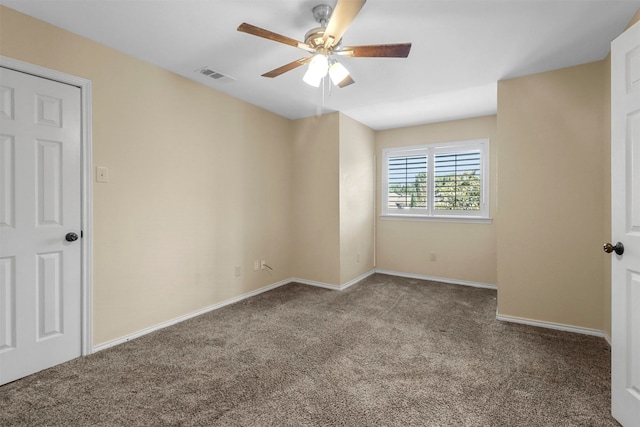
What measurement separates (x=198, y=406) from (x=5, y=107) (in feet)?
7.54

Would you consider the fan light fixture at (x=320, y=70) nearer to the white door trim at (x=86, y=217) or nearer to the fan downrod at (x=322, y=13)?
the fan downrod at (x=322, y=13)

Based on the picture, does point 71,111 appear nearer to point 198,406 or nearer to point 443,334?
point 198,406

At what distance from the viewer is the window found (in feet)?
14.5

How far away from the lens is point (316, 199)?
436cm

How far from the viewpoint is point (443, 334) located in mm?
2766

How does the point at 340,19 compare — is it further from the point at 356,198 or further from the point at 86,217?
the point at 356,198

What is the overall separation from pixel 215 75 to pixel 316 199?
2.05 meters

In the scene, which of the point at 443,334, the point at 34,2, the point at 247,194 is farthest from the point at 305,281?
the point at 34,2

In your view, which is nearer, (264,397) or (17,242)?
(264,397)

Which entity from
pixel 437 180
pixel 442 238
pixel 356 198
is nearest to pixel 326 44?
pixel 356 198

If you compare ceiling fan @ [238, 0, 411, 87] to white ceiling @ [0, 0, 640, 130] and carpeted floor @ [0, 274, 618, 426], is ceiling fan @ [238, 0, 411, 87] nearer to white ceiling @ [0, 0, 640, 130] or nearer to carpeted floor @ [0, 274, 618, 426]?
white ceiling @ [0, 0, 640, 130]

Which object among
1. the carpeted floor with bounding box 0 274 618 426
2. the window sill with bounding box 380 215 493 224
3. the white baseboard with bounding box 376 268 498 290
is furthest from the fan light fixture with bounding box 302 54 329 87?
the white baseboard with bounding box 376 268 498 290

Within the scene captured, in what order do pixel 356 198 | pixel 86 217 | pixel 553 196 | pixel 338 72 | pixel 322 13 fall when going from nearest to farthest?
pixel 322 13 → pixel 338 72 → pixel 86 217 → pixel 553 196 → pixel 356 198

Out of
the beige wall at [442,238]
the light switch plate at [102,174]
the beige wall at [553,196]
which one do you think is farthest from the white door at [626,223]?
the light switch plate at [102,174]
